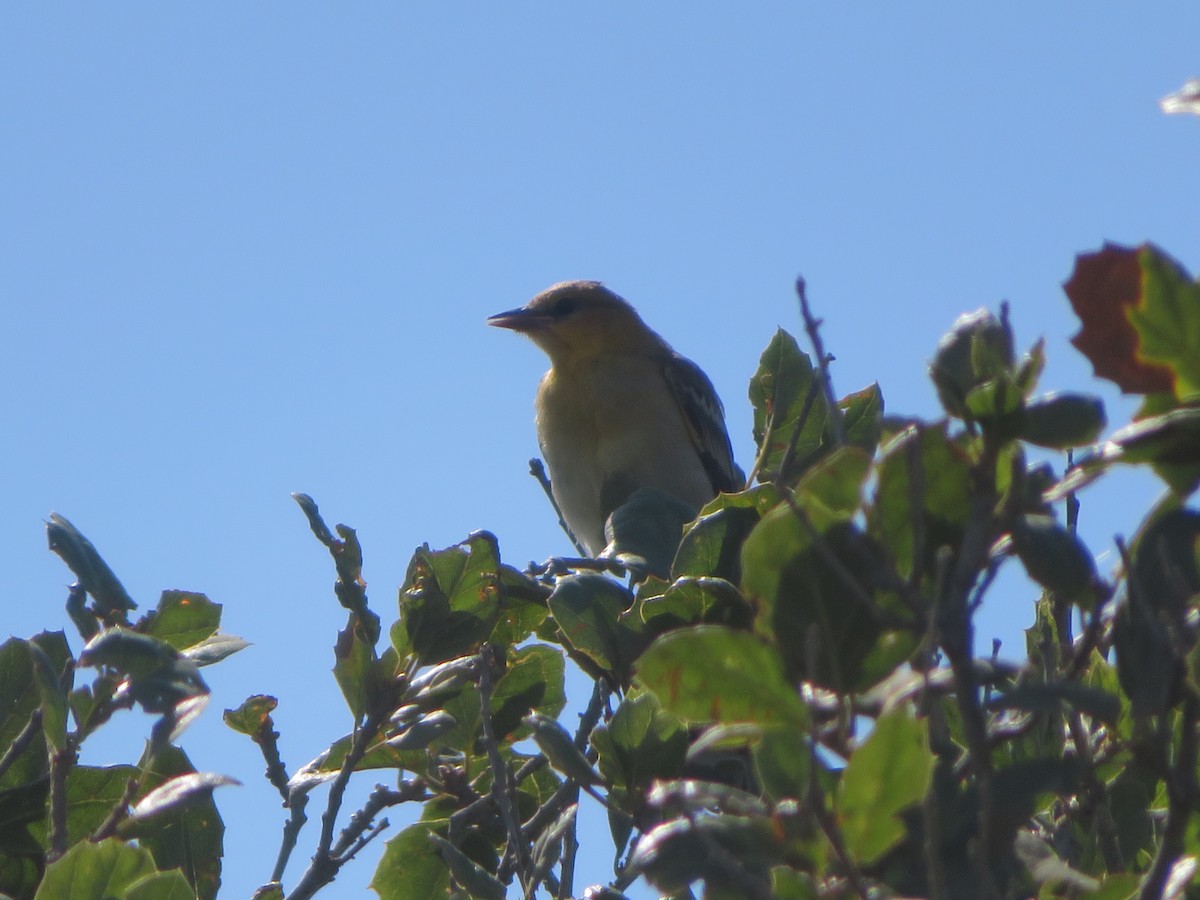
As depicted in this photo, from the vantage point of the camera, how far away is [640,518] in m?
2.68

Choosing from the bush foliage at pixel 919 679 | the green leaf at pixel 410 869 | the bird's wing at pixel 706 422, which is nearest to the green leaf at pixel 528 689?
the green leaf at pixel 410 869

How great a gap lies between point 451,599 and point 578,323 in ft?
21.8

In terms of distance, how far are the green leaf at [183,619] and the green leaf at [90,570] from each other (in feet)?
0.16

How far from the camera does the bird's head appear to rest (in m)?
8.98

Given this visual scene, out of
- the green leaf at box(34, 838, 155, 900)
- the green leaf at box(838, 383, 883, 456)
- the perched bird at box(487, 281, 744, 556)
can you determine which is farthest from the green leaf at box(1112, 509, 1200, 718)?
the perched bird at box(487, 281, 744, 556)

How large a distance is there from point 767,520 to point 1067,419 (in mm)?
286

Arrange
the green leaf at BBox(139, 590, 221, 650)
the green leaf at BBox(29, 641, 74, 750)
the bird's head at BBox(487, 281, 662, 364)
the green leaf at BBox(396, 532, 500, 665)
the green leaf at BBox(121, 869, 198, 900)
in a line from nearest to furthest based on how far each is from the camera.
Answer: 1. the green leaf at BBox(121, 869, 198, 900)
2. the green leaf at BBox(29, 641, 74, 750)
3. the green leaf at BBox(139, 590, 221, 650)
4. the green leaf at BBox(396, 532, 500, 665)
5. the bird's head at BBox(487, 281, 662, 364)

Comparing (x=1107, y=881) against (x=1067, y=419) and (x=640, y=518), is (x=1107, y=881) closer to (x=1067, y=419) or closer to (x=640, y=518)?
(x=1067, y=419)

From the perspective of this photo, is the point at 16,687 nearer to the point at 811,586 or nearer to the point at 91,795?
the point at 91,795

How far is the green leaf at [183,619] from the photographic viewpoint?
233 cm

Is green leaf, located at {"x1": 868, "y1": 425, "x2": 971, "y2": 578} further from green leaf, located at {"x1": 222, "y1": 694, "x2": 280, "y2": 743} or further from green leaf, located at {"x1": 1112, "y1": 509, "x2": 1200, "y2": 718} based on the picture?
green leaf, located at {"x1": 222, "y1": 694, "x2": 280, "y2": 743}

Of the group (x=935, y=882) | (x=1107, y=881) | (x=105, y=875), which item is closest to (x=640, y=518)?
(x=105, y=875)

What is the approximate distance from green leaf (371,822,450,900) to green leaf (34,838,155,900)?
749 mm

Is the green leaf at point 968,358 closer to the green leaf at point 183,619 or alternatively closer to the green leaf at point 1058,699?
the green leaf at point 1058,699
